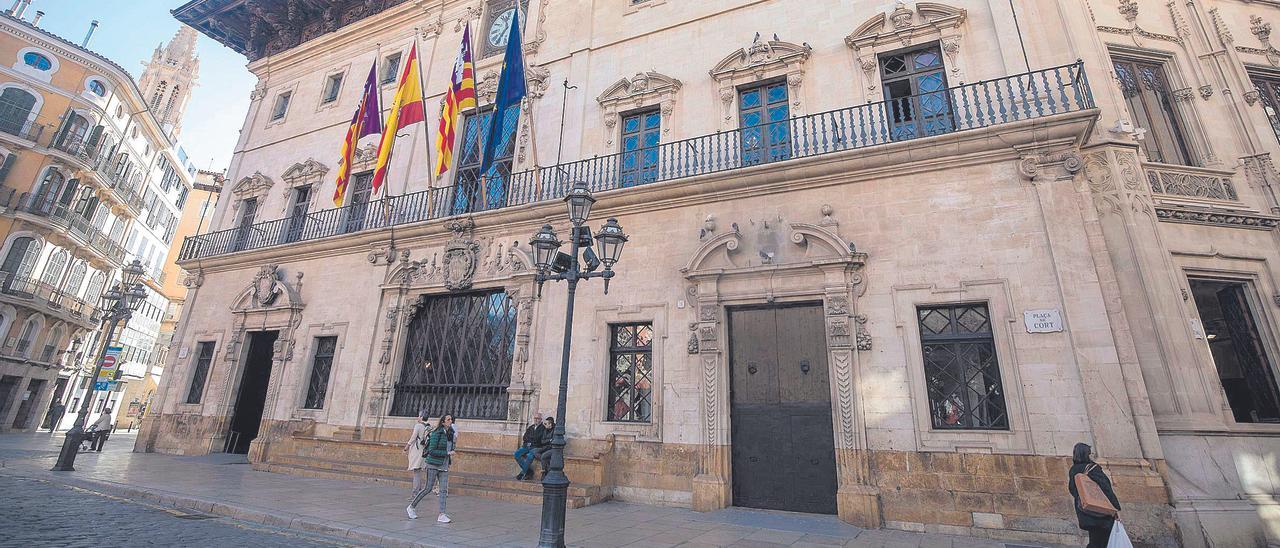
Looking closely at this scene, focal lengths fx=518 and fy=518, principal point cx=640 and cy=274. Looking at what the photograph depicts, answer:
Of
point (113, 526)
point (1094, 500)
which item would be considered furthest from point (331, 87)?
point (1094, 500)

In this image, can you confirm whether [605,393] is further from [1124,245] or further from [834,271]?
[1124,245]

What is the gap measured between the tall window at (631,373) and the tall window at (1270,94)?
12.8 m

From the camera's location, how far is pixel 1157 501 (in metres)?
6.44

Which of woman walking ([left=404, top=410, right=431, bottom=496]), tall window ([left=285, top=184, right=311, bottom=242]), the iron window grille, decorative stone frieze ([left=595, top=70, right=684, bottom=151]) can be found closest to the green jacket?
woman walking ([left=404, top=410, right=431, bottom=496])

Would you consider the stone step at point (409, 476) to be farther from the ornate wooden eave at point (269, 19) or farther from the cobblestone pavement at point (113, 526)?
the ornate wooden eave at point (269, 19)

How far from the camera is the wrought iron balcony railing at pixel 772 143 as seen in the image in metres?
8.87

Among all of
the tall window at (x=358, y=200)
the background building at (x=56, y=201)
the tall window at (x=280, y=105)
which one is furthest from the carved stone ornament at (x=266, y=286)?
the background building at (x=56, y=201)

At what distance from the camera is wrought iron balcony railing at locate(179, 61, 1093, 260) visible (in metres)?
8.87

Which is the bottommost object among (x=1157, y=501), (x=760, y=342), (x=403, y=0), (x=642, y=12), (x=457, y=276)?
(x=1157, y=501)

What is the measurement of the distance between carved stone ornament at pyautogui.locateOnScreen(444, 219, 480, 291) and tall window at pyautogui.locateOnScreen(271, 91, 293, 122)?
11.8 metres

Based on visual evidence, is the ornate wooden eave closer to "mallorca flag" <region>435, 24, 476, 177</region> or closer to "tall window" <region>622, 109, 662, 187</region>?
"mallorca flag" <region>435, 24, 476, 177</region>

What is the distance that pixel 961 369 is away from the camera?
7988 millimetres

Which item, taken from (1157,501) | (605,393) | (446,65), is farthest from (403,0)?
(1157,501)

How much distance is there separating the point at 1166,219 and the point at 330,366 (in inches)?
719
